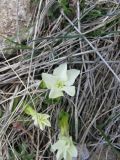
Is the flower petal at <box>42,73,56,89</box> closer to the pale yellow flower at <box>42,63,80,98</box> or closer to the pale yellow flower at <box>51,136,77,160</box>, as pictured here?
the pale yellow flower at <box>42,63,80,98</box>

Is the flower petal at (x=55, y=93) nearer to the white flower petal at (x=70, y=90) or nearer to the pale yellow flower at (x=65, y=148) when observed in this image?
the white flower petal at (x=70, y=90)

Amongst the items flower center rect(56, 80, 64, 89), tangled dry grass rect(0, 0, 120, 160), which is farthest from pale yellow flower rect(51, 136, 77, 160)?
flower center rect(56, 80, 64, 89)

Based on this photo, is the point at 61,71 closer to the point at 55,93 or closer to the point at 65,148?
the point at 55,93

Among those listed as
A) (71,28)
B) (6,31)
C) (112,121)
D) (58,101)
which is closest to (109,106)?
(112,121)

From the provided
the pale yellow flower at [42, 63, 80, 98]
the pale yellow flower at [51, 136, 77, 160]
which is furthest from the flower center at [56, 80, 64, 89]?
the pale yellow flower at [51, 136, 77, 160]

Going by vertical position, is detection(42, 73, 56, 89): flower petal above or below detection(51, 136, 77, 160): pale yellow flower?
above

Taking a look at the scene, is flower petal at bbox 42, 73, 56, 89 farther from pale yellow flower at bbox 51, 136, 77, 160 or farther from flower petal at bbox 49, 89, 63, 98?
pale yellow flower at bbox 51, 136, 77, 160
